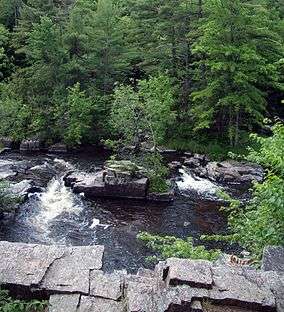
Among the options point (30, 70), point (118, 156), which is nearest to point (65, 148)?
point (118, 156)

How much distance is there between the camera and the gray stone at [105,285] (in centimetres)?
946

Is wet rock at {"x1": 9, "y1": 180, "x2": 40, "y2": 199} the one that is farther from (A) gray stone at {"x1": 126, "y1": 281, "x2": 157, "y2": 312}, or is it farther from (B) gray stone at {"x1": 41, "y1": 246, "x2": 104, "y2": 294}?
(A) gray stone at {"x1": 126, "y1": 281, "x2": 157, "y2": 312}

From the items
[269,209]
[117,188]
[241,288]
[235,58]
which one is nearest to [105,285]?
[241,288]

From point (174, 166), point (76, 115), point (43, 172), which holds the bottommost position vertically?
point (43, 172)

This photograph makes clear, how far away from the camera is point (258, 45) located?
1369 inches

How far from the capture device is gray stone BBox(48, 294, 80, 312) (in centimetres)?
879

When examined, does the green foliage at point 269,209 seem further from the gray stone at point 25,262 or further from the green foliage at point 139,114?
the green foliage at point 139,114

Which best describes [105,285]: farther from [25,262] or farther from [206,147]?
[206,147]

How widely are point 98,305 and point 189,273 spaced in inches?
76.8

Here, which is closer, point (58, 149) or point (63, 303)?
point (63, 303)

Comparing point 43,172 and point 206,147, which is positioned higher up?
point 206,147

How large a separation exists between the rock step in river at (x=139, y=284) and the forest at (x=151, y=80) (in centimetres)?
1835

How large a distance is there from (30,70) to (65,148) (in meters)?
8.68

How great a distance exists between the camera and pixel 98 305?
9.07 meters
